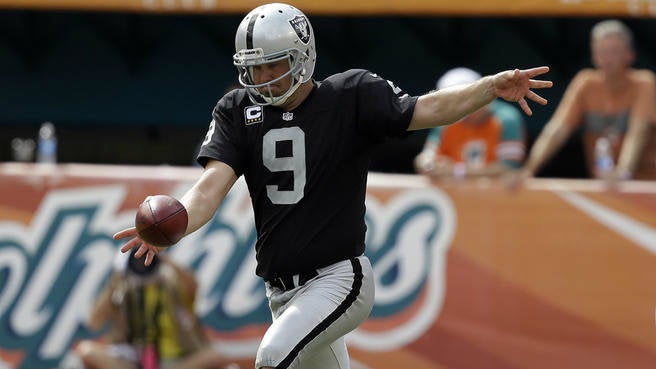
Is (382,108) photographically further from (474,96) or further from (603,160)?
(603,160)

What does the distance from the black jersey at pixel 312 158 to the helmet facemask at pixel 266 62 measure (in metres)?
0.09

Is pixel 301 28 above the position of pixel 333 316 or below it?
above

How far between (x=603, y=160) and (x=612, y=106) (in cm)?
52

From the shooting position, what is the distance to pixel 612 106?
904cm

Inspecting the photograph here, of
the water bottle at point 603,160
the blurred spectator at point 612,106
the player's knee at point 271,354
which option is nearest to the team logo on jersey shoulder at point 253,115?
the player's knee at point 271,354

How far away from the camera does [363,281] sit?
19.1 ft

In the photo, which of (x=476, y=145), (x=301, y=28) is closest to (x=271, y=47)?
(x=301, y=28)

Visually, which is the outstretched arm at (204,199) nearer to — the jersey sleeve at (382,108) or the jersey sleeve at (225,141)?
the jersey sleeve at (225,141)

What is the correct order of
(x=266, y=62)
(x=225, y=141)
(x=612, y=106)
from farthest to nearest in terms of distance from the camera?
1. (x=612, y=106)
2. (x=225, y=141)
3. (x=266, y=62)

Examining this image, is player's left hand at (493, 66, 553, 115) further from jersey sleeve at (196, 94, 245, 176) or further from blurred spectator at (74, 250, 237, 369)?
blurred spectator at (74, 250, 237, 369)

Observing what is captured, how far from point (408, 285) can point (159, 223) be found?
362cm

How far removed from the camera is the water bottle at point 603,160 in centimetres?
869

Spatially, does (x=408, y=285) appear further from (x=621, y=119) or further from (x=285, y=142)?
(x=285, y=142)

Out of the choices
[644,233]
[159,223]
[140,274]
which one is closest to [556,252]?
[644,233]
